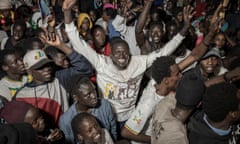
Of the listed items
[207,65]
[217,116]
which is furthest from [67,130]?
[207,65]

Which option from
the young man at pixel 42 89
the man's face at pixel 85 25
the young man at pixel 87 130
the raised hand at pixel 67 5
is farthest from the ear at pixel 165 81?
the man's face at pixel 85 25

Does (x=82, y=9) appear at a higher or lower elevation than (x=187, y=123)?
higher

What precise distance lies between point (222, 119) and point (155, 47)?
220cm

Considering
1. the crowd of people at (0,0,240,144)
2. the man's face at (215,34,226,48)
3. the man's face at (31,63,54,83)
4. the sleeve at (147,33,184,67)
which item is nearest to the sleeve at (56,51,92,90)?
the crowd of people at (0,0,240,144)

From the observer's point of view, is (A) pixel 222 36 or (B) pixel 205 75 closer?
(B) pixel 205 75

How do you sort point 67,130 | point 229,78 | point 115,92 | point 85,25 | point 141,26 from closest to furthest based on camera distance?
point 67,130 → point 229,78 → point 115,92 → point 141,26 → point 85,25

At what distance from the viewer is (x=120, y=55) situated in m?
2.94

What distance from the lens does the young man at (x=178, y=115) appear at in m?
1.92

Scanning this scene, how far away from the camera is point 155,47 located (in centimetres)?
396

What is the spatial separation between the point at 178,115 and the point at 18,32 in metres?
3.53

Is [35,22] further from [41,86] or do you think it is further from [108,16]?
[41,86]

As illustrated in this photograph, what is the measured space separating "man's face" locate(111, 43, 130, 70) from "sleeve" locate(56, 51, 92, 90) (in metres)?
0.29

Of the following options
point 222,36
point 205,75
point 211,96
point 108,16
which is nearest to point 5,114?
point 211,96

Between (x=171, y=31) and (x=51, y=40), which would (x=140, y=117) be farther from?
(x=171, y=31)
